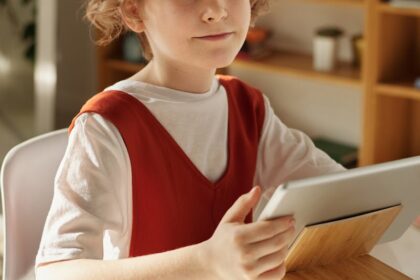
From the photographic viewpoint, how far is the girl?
112 cm

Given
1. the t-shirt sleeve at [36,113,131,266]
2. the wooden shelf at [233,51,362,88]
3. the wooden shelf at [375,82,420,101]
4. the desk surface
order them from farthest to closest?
the wooden shelf at [233,51,362,88], the wooden shelf at [375,82,420,101], the desk surface, the t-shirt sleeve at [36,113,131,266]

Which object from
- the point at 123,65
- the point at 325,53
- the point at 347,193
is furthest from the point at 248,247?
the point at 123,65

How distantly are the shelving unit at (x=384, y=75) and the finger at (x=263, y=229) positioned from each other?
6.72 ft

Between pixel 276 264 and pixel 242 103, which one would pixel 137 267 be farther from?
pixel 242 103

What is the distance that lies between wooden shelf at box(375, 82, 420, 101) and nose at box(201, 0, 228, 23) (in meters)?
1.91

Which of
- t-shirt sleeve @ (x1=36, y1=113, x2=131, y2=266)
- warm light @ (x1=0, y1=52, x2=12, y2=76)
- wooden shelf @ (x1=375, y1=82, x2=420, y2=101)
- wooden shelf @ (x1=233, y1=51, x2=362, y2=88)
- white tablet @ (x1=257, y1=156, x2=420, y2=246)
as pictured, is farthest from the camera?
warm light @ (x1=0, y1=52, x2=12, y2=76)

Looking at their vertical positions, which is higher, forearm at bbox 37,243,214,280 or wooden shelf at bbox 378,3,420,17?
wooden shelf at bbox 378,3,420,17

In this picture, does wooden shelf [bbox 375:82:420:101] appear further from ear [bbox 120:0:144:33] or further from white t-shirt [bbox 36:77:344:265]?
ear [bbox 120:0:144:33]

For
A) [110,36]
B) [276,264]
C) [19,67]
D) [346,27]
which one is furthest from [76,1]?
[276,264]

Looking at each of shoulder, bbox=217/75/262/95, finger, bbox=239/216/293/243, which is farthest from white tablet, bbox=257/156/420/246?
shoulder, bbox=217/75/262/95

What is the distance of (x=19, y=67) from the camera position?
3.89 metres

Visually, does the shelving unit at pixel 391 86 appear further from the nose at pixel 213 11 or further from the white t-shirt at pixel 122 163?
the nose at pixel 213 11

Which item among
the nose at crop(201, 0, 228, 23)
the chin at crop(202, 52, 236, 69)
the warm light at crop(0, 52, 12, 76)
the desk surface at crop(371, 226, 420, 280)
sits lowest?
the warm light at crop(0, 52, 12, 76)

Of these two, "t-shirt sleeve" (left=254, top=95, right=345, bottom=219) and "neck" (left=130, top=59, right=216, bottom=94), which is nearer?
"neck" (left=130, top=59, right=216, bottom=94)
